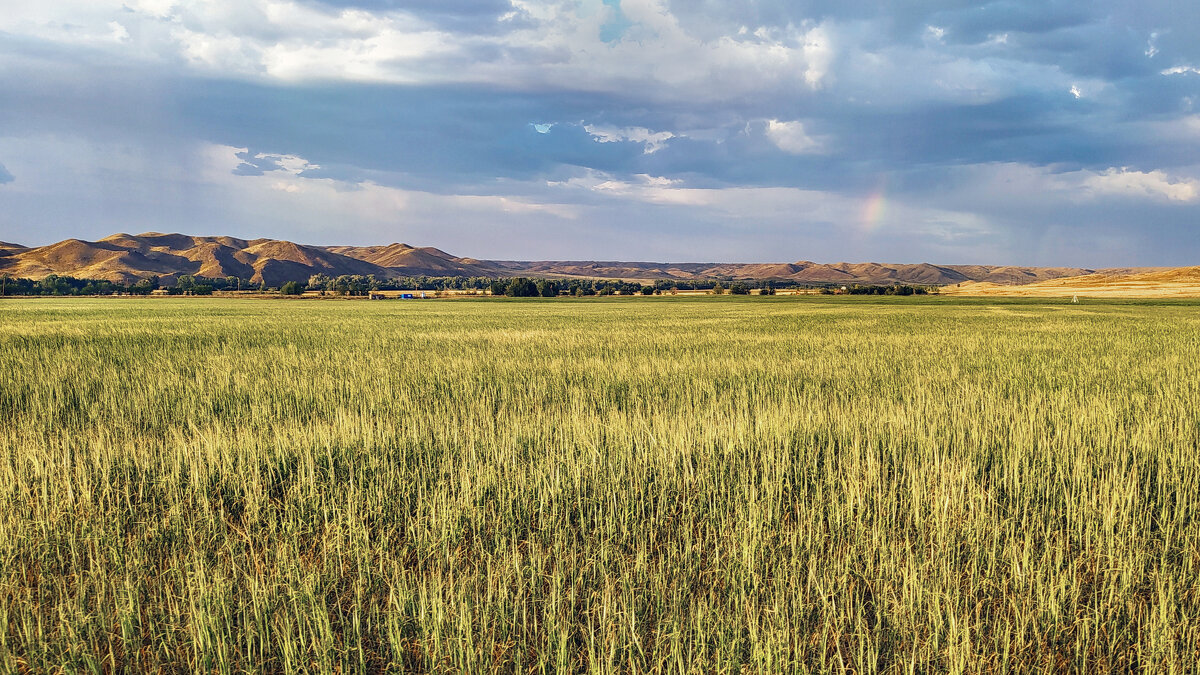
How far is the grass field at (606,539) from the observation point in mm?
2678

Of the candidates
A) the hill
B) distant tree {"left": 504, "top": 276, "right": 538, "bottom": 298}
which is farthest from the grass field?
distant tree {"left": 504, "top": 276, "right": 538, "bottom": 298}

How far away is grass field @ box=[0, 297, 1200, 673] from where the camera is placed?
2678 mm

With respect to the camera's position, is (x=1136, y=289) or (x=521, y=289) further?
(x=521, y=289)

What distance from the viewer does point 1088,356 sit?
565 inches

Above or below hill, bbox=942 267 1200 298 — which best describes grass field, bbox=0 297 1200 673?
below

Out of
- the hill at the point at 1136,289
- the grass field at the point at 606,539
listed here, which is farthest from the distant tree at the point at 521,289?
the grass field at the point at 606,539

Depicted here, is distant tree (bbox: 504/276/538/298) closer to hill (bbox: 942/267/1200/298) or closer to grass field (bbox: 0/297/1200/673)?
hill (bbox: 942/267/1200/298)

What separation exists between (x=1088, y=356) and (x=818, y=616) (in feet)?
51.4

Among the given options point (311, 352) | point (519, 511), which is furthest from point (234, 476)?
point (311, 352)

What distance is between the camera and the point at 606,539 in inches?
144

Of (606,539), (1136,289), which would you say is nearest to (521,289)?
(1136,289)

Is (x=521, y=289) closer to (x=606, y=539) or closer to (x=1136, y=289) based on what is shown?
(x=1136, y=289)

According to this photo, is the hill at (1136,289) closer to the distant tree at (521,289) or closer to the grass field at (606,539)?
the distant tree at (521,289)

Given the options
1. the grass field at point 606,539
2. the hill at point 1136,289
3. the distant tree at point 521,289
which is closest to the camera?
the grass field at point 606,539
